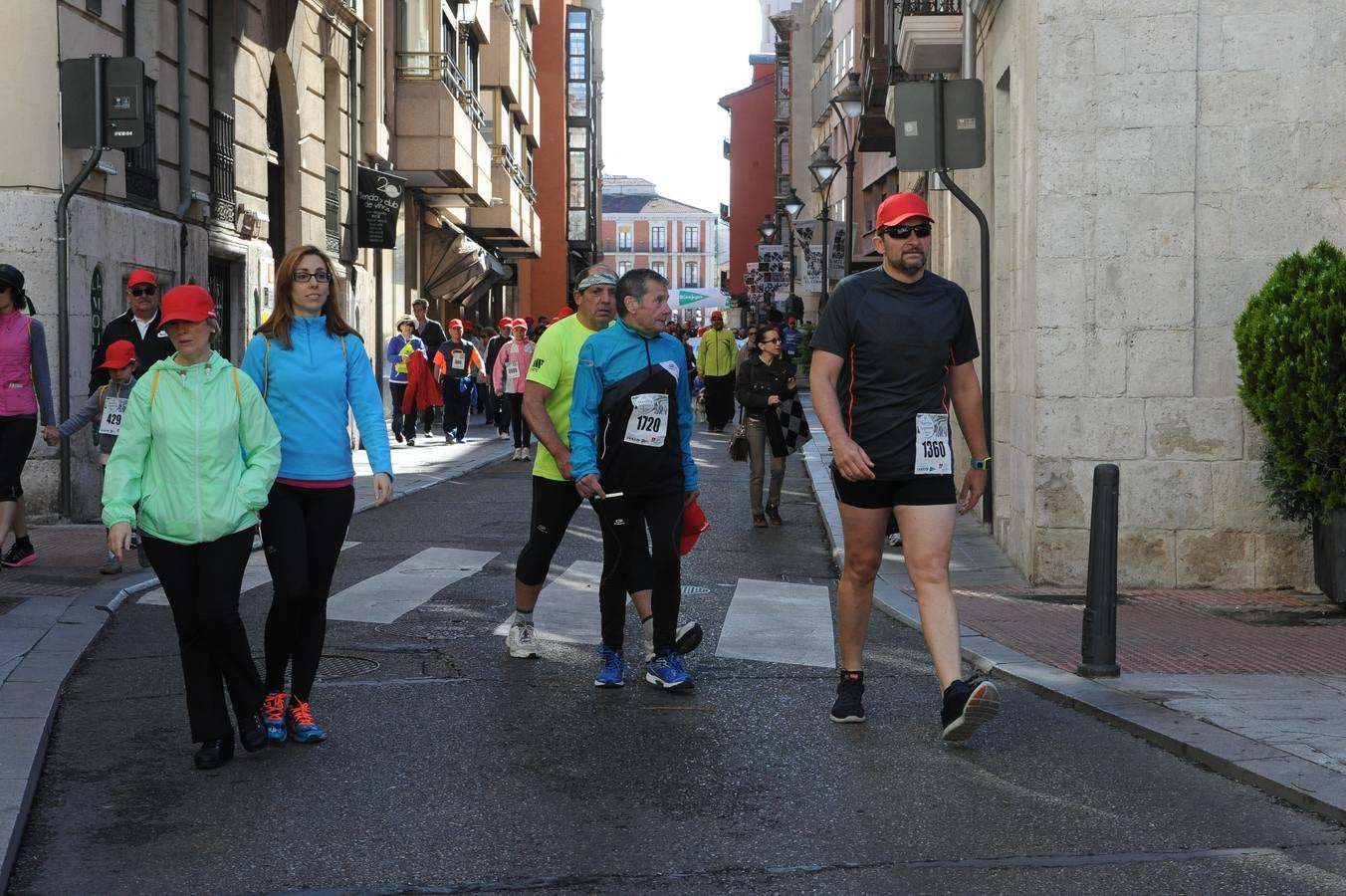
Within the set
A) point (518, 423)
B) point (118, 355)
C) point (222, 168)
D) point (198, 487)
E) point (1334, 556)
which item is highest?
point (222, 168)

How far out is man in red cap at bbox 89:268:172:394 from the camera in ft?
34.9

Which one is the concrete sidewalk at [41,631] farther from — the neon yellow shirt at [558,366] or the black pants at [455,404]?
the black pants at [455,404]

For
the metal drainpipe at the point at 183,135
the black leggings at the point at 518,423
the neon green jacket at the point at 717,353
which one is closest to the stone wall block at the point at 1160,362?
the metal drainpipe at the point at 183,135

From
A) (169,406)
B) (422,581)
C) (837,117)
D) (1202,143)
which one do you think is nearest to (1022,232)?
(1202,143)

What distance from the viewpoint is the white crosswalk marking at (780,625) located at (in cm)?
808

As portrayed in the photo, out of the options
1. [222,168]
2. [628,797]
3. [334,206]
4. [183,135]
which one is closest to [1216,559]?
[628,797]

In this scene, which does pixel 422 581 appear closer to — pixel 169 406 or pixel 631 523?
pixel 631 523

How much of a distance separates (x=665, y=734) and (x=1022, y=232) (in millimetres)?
5697

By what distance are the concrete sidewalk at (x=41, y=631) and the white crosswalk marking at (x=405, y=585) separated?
3.73 feet

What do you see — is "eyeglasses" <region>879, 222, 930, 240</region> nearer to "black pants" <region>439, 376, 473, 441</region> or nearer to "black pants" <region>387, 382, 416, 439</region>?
"black pants" <region>387, 382, 416, 439</region>

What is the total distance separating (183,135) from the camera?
16969 millimetres

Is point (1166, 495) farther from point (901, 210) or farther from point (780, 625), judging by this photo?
point (901, 210)

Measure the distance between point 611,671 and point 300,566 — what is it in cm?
163

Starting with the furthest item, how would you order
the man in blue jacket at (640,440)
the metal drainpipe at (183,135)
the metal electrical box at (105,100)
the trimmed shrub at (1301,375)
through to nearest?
the metal drainpipe at (183,135) → the metal electrical box at (105,100) → the trimmed shrub at (1301,375) → the man in blue jacket at (640,440)
